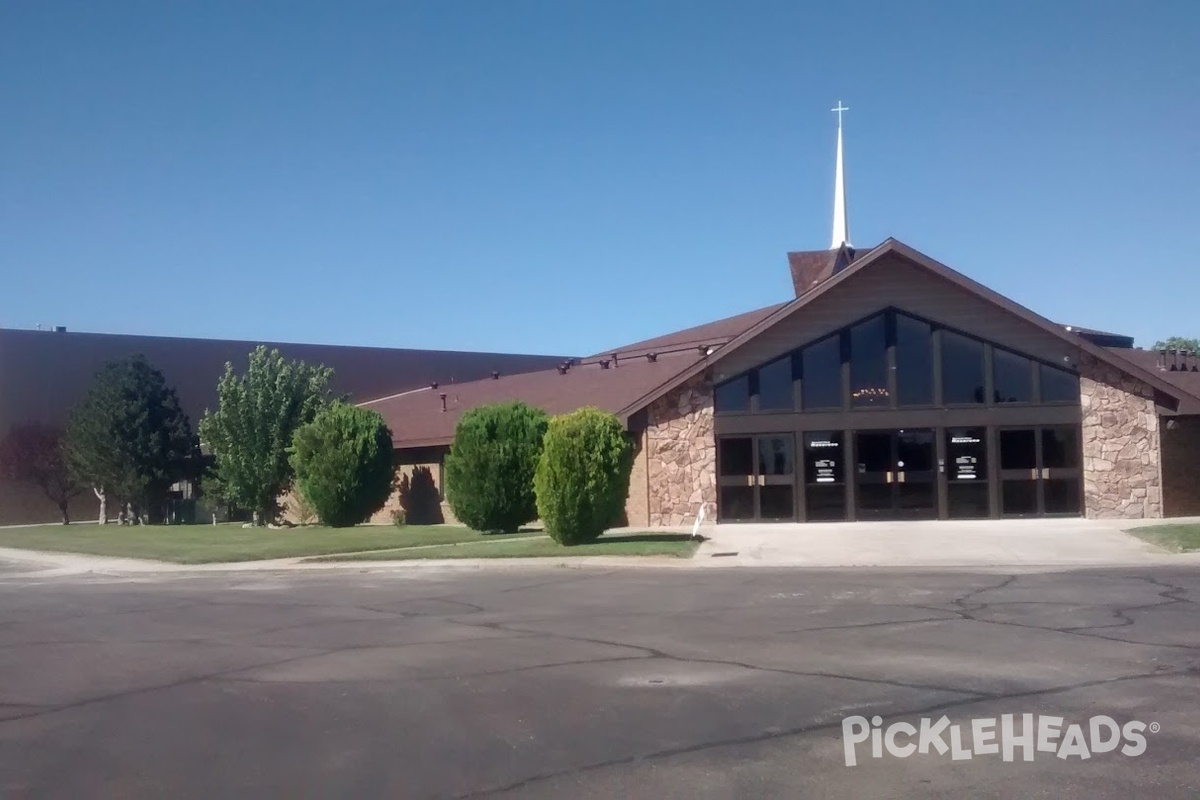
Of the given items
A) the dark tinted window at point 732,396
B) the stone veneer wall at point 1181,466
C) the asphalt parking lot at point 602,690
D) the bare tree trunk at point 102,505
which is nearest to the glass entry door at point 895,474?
the dark tinted window at point 732,396

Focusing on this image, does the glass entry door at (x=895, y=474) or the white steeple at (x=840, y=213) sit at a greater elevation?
the white steeple at (x=840, y=213)

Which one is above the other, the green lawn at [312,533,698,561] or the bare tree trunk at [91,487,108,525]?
the bare tree trunk at [91,487,108,525]

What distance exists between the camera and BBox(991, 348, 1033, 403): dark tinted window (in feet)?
97.8

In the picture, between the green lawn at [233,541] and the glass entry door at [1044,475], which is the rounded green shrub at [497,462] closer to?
the green lawn at [233,541]

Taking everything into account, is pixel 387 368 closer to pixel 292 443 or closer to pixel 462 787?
pixel 292 443

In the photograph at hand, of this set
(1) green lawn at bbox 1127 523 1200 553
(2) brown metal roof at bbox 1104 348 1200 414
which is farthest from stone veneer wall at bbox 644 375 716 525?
(1) green lawn at bbox 1127 523 1200 553

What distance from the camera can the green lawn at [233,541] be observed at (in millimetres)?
27234

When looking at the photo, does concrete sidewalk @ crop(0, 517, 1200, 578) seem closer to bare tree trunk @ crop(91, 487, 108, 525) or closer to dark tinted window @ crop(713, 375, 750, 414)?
dark tinted window @ crop(713, 375, 750, 414)

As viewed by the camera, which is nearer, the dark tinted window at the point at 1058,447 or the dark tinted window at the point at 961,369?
the dark tinted window at the point at 1058,447

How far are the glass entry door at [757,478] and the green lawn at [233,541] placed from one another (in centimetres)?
576

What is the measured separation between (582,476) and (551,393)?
13501 millimetres

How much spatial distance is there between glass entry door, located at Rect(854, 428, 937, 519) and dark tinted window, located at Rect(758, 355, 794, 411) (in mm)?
1966

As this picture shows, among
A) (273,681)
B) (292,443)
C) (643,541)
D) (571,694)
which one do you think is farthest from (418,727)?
(292,443)

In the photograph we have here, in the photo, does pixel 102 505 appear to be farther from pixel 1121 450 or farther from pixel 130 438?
pixel 1121 450
